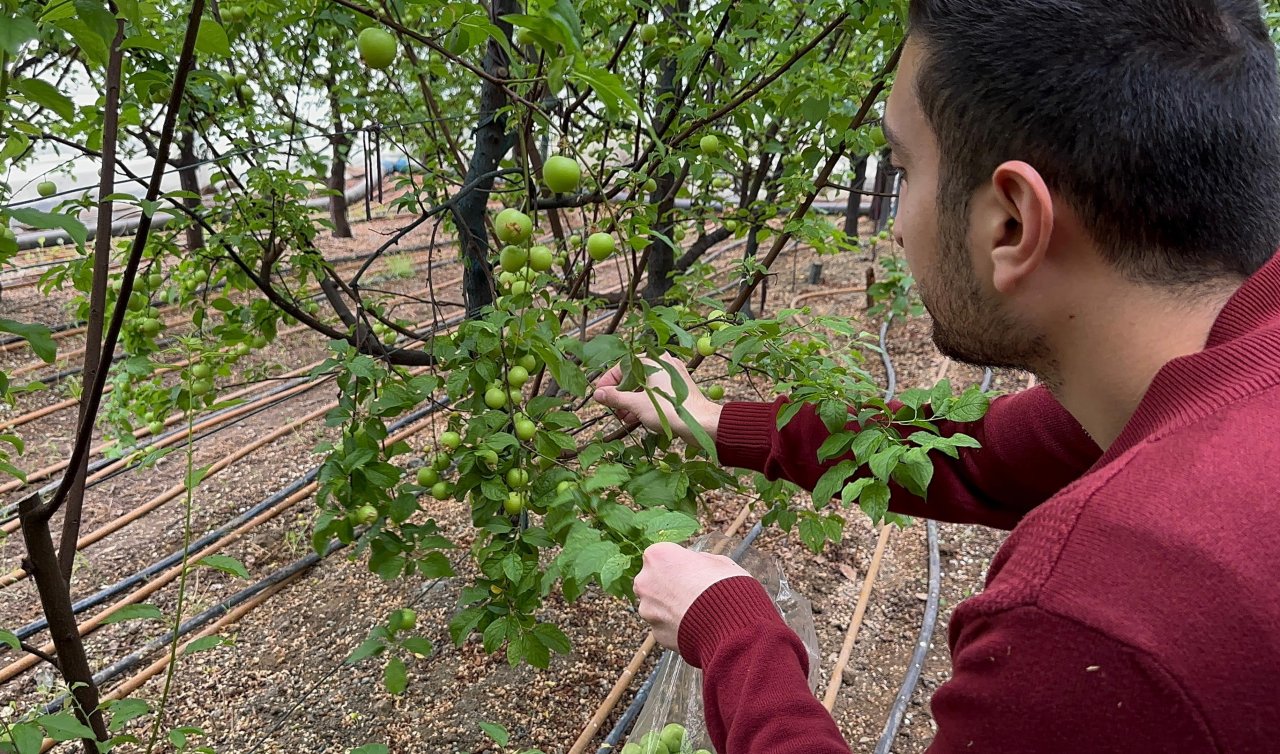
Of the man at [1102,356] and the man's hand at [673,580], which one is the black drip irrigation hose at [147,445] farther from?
the man at [1102,356]

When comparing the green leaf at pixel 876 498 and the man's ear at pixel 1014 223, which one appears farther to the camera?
the green leaf at pixel 876 498

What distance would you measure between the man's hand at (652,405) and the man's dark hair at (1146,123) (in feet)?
2.92

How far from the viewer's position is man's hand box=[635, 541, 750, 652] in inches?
46.2

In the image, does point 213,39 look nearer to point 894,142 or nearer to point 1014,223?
point 894,142

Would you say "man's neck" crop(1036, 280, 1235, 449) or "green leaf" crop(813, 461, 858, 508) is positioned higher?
"man's neck" crop(1036, 280, 1235, 449)

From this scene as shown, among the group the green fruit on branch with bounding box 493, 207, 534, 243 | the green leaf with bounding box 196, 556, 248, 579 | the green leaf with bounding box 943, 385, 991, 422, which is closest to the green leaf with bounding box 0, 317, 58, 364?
the green leaf with bounding box 196, 556, 248, 579

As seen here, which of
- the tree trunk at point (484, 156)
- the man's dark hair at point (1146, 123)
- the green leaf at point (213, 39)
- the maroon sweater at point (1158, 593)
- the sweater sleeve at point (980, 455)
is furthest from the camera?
the tree trunk at point (484, 156)

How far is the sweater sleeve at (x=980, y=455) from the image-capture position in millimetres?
1450

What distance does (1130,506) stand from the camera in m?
0.69

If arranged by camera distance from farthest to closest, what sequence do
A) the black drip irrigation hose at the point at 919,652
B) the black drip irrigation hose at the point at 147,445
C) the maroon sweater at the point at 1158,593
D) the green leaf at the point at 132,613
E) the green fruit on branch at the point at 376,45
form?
the black drip irrigation hose at the point at 147,445, the black drip irrigation hose at the point at 919,652, the green fruit on branch at the point at 376,45, the green leaf at the point at 132,613, the maroon sweater at the point at 1158,593

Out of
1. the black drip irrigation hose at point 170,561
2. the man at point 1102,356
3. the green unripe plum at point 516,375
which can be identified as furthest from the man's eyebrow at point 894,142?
the black drip irrigation hose at point 170,561

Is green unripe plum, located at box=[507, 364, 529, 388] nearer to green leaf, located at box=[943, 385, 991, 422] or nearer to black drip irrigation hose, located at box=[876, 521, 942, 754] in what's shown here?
green leaf, located at box=[943, 385, 991, 422]

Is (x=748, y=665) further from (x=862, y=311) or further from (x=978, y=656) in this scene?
(x=862, y=311)

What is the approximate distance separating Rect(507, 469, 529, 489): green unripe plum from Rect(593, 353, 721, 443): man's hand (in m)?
0.28
